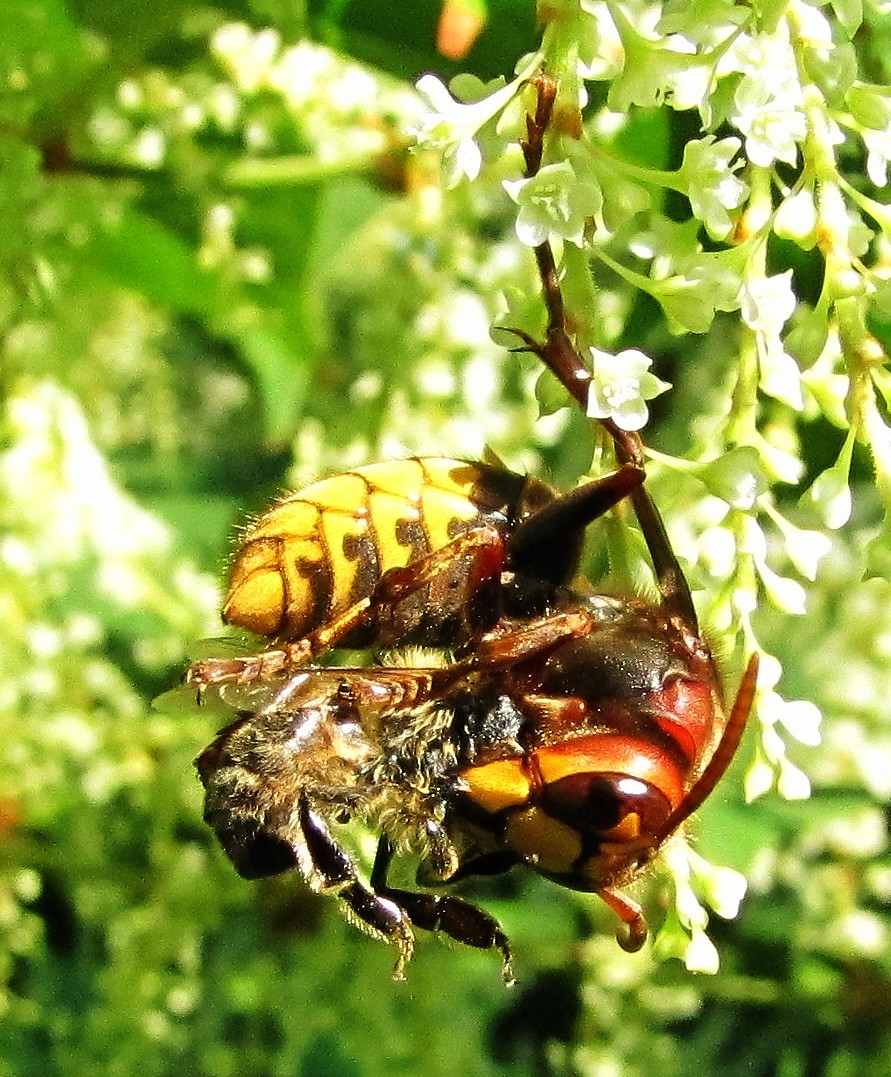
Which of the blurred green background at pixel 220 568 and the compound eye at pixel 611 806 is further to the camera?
the blurred green background at pixel 220 568

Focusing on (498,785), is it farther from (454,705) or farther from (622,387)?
(622,387)

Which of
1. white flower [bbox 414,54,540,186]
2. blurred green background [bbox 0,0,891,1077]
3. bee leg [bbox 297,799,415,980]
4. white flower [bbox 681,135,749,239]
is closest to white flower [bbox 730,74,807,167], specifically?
white flower [bbox 681,135,749,239]

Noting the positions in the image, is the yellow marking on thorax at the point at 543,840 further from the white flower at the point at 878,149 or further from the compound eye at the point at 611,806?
the white flower at the point at 878,149

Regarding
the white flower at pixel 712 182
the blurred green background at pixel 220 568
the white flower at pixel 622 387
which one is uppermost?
the white flower at pixel 712 182

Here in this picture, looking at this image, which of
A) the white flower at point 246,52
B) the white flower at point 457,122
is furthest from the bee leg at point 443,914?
the white flower at point 246,52

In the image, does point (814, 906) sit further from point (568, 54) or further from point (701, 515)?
point (568, 54)

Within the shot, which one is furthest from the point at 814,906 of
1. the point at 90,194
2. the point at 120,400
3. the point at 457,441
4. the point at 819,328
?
the point at 819,328

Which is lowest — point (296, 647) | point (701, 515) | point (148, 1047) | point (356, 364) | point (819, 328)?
point (148, 1047)

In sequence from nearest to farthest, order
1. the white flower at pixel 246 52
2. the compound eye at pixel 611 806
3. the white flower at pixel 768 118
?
1. the white flower at pixel 768 118
2. the compound eye at pixel 611 806
3. the white flower at pixel 246 52
